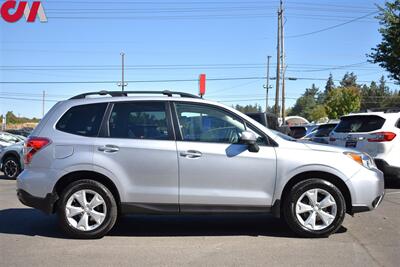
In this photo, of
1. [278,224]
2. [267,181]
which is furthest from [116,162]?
[278,224]

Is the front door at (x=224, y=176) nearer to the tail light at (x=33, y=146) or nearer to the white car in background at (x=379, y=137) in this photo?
the tail light at (x=33, y=146)

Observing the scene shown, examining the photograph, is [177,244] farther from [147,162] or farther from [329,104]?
[329,104]

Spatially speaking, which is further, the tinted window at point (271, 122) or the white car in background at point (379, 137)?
the tinted window at point (271, 122)

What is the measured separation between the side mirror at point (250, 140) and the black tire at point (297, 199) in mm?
706

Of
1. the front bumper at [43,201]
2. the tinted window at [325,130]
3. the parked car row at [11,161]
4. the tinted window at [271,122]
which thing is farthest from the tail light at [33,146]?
the tinted window at [325,130]

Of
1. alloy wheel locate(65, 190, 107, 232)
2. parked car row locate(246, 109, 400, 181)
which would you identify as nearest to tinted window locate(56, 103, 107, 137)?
alloy wheel locate(65, 190, 107, 232)

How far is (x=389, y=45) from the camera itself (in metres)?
19.6

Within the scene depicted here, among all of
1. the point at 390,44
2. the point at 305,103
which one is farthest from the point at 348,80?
the point at 390,44

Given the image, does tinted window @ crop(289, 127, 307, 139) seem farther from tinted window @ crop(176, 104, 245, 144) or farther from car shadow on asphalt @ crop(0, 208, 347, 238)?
tinted window @ crop(176, 104, 245, 144)

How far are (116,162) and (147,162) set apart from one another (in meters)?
0.39

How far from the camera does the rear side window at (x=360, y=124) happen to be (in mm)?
9836

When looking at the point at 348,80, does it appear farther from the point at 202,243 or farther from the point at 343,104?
the point at 202,243

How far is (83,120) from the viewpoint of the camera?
20.5ft

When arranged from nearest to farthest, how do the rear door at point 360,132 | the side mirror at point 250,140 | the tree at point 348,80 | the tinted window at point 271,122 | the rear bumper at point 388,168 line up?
1. the side mirror at point 250,140
2. the rear bumper at point 388,168
3. the rear door at point 360,132
4. the tinted window at point 271,122
5. the tree at point 348,80
